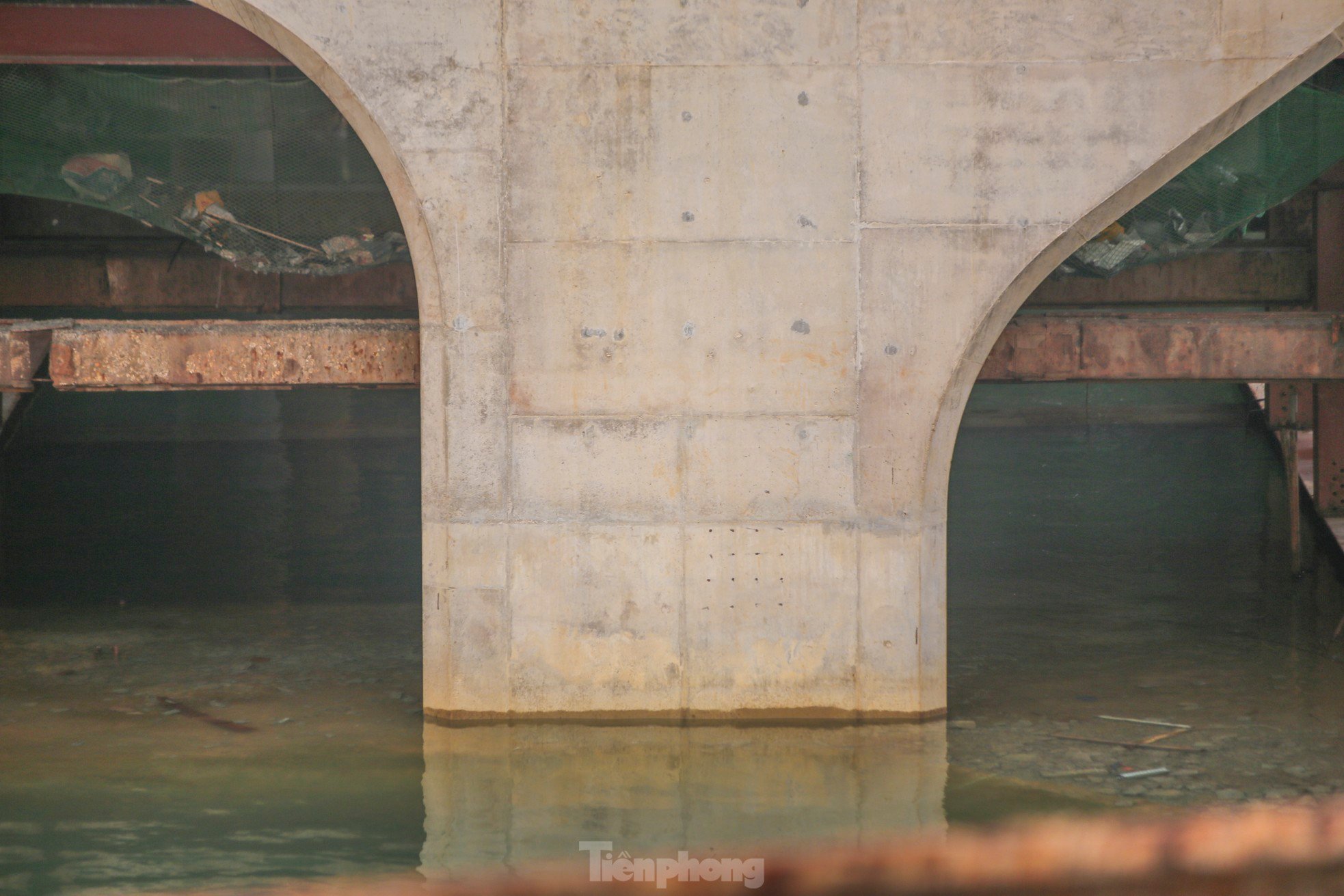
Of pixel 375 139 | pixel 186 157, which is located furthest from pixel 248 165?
pixel 375 139

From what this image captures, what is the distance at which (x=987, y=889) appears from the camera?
0.93 metres

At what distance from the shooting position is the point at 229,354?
8.15m

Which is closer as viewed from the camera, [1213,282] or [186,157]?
[186,157]

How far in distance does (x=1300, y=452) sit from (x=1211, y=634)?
983 cm

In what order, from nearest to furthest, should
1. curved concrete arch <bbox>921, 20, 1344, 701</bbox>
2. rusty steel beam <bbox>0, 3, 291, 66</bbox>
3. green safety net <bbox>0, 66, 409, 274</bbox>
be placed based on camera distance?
curved concrete arch <bbox>921, 20, 1344, 701</bbox>, rusty steel beam <bbox>0, 3, 291, 66</bbox>, green safety net <bbox>0, 66, 409, 274</bbox>

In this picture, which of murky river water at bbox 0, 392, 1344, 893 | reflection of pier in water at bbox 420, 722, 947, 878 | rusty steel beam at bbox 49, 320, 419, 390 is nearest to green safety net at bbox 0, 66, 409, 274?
rusty steel beam at bbox 49, 320, 419, 390

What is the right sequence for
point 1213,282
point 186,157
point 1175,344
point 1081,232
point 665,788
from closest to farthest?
point 665,788 → point 1081,232 → point 1175,344 → point 186,157 → point 1213,282

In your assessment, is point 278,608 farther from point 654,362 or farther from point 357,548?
point 654,362

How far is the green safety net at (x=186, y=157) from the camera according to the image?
950cm

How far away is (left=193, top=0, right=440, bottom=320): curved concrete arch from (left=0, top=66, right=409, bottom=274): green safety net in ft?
7.11

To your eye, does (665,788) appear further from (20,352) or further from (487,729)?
(20,352)

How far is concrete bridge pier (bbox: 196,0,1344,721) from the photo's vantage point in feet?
24.6

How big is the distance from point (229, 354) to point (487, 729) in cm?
279

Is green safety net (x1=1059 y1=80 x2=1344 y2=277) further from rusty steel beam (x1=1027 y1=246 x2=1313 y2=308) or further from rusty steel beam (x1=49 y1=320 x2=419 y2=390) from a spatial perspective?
rusty steel beam (x1=49 y1=320 x2=419 y2=390)
